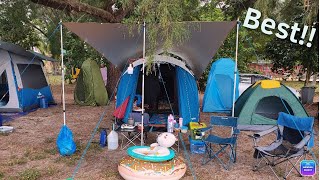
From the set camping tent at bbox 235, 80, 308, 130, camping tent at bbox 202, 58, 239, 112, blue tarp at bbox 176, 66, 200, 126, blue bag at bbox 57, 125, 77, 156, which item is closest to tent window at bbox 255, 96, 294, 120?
camping tent at bbox 235, 80, 308, 130

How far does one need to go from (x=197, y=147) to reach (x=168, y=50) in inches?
61.3

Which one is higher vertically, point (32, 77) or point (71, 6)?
point (71, 6)

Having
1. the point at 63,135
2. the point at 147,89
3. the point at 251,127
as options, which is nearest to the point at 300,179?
the point at 251,127

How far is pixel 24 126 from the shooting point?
6414mm

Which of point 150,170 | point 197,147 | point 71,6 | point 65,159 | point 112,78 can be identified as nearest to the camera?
point 150,170

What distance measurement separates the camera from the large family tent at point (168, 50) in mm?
4609

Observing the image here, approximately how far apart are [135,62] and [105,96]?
154 inches

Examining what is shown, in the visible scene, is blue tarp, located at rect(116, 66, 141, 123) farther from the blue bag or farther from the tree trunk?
the tree trunk

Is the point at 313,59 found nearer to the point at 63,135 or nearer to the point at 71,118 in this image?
the point at 71,118

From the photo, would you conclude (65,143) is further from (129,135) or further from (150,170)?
(150,170)

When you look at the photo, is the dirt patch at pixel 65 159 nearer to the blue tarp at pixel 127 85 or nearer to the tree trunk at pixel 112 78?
the blue tarp at pixel 127 85

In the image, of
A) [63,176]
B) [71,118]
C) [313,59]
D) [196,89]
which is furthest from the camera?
[313,59]

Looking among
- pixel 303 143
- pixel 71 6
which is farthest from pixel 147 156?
pixel 71 6

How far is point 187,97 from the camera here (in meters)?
6.06
